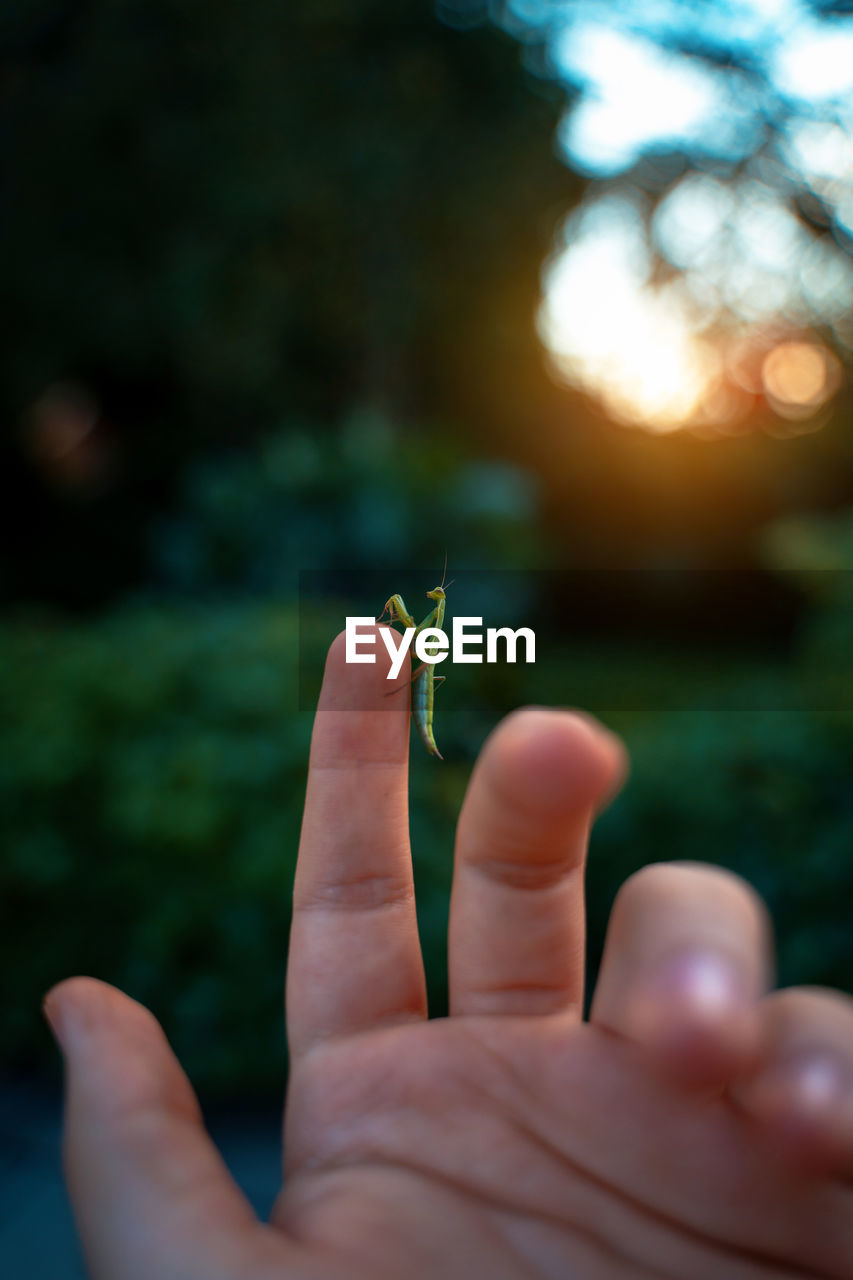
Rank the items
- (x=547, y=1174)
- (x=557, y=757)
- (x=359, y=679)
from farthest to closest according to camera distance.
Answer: (x=359, y=679) < (x=547, y=1174) < (x=557, y=757)

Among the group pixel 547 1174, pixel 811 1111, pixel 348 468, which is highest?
pixel 348 468

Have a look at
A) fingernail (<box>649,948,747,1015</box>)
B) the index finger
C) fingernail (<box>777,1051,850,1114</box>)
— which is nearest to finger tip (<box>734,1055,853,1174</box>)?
fingernail (<box>777,1051,850,1114</box>)

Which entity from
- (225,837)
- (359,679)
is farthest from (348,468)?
(359,679)

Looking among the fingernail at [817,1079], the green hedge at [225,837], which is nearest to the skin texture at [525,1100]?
the fingernail at [817,1079]

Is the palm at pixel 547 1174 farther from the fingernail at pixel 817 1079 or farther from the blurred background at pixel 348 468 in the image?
the blurred background at pixel 348 468

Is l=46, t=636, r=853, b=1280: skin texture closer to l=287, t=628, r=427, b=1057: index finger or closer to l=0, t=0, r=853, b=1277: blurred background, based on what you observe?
l=287, t=628, r=427, b=1057: index finger

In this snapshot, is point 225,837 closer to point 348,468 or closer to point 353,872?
point 353,872

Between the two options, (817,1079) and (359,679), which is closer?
(817,1079)
